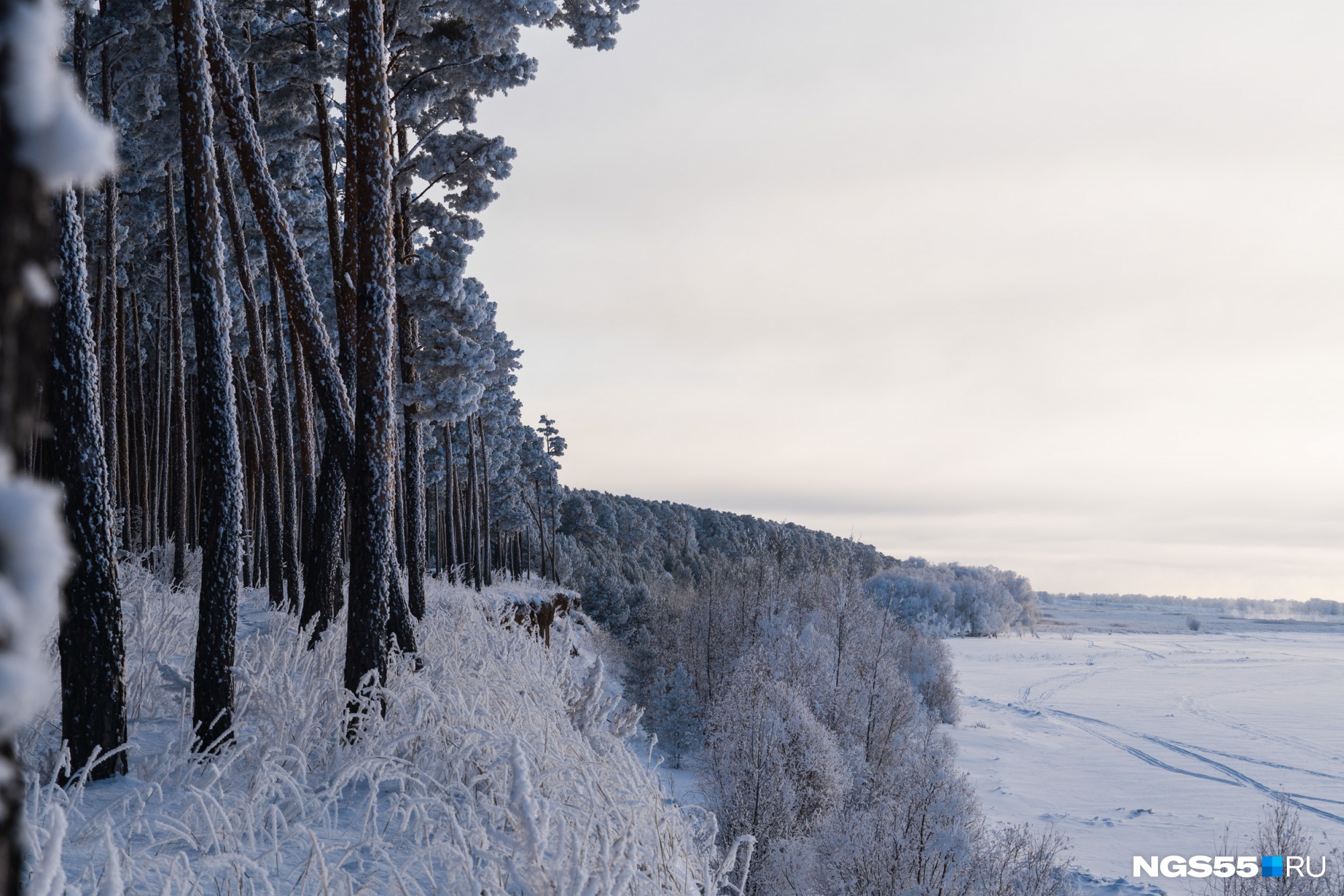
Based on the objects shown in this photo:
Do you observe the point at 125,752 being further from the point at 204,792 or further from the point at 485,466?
the point at 485,466

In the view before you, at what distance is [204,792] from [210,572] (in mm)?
2878

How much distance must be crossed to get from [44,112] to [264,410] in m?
17.9

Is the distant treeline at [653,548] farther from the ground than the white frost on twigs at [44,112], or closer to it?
closer to it

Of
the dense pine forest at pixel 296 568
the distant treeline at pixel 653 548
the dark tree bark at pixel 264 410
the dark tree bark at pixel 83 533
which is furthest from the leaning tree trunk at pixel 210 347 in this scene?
the distant treeline at pixel 653 548

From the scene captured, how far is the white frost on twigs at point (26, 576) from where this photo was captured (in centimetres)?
55

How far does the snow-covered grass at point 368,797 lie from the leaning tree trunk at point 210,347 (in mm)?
815

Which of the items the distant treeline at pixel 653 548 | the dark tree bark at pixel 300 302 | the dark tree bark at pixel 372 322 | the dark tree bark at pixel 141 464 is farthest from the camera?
the distant treeline at pixel 653 548

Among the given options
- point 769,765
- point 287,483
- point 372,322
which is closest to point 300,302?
point 372,322

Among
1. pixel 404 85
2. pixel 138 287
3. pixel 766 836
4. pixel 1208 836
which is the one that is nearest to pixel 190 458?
pixel 138 287

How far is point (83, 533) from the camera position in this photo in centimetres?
508

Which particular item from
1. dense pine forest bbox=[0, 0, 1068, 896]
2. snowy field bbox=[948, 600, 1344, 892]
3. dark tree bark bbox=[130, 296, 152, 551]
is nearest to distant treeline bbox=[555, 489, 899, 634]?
snowy field bbox=[948, 600, 1344, 892]

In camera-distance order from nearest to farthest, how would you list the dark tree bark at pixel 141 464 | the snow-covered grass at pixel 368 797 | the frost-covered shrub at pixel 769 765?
1. the snow-covered grass at pixel 368 797
2. the dark tree bark at pixel 141 464
3. the frost-covered shrub at pixel 769 765

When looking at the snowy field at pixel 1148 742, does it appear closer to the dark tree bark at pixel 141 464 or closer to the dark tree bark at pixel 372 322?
the dark tree bark at pixel 372 322

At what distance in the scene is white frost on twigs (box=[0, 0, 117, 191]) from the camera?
0.57 metres
